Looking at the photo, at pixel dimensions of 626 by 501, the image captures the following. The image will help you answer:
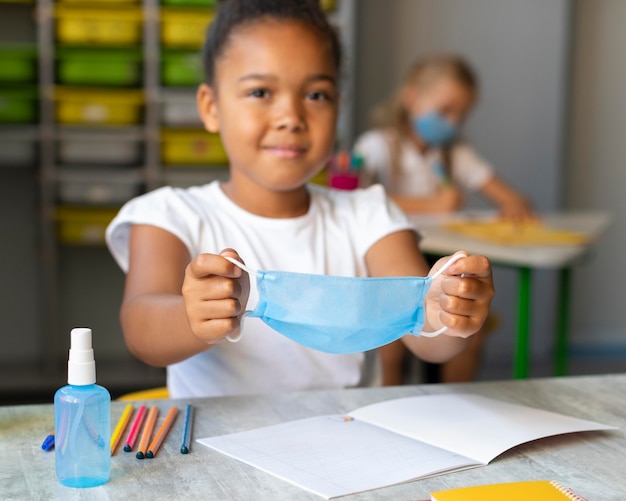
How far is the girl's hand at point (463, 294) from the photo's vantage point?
34.3 inches

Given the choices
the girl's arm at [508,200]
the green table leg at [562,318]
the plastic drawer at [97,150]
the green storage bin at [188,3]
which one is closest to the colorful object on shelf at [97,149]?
the plastic drawer at [97,150]

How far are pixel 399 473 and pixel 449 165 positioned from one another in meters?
2.55

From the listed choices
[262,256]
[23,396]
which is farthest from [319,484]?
[23,396]

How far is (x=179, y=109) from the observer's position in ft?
11.2

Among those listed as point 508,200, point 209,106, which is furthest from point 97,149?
point 209,106

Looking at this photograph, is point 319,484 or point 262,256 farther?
point 262,256

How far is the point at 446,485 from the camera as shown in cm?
75

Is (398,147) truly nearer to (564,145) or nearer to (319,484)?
(564,145)

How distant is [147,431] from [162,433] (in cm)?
1

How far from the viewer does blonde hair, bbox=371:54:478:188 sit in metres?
3.11

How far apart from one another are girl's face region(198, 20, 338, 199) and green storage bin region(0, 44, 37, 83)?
2.33m

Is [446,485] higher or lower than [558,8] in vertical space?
lower

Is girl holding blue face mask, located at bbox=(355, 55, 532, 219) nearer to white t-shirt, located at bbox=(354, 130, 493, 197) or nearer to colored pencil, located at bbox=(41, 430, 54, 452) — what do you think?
white t-shirt, located at bbox=(354, 130, 493, 197)

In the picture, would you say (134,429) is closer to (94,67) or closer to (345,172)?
(345,172)
